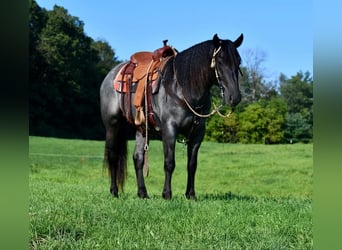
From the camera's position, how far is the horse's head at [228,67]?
555cm

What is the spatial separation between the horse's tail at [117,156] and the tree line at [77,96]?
17.7m

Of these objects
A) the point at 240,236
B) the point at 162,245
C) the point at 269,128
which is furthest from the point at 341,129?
the point at 269,128

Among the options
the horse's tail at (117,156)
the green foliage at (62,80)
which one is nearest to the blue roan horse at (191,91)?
the horse's tail at (117,156)

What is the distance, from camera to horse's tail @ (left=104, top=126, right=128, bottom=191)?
8.00 meters

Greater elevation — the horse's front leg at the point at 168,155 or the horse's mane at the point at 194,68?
the horse's mane at the point at 194,68

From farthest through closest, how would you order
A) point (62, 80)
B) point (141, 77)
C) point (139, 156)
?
point (62, 80) < point (139, 156) < point (141, 77)

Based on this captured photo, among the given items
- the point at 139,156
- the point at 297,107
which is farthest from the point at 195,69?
the point at 297,107

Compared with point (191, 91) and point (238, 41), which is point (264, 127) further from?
A: point (238, 41)

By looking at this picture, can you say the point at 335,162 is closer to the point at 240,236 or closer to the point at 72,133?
the point at 240,236

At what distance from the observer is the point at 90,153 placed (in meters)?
28.6

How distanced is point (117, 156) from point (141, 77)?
5.50ft

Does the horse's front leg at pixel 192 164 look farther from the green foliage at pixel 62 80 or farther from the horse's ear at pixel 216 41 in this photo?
the green foliage at pixel 62 80

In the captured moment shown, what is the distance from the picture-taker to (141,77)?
7.30 m

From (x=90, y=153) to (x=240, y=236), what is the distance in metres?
25.8
